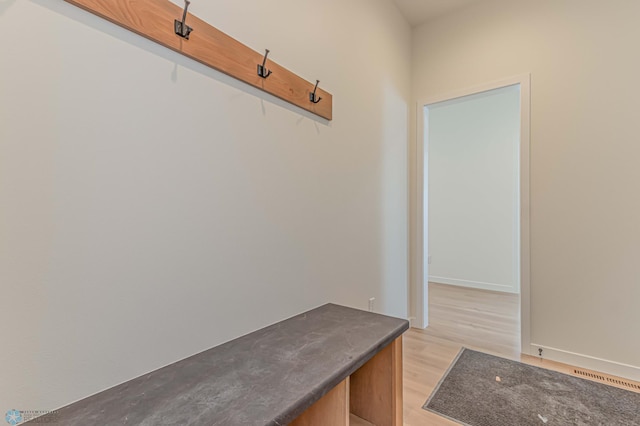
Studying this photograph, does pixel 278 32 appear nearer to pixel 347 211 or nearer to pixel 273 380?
pixel 347 211

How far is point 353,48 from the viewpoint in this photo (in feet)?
6.57

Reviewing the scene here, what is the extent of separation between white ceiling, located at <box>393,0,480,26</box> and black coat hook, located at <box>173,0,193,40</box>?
90.2 inches

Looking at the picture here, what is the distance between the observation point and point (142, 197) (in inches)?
36.3

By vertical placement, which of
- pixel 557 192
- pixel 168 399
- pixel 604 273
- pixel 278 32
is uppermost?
pixel 278 32

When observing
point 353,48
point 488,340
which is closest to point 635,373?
point 488,340

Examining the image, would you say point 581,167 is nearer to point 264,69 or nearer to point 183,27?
point 264,69

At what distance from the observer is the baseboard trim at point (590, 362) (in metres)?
1.95

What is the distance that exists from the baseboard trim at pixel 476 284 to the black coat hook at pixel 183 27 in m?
4.77

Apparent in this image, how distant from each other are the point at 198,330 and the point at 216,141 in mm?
727

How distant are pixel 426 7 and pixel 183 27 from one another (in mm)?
2570

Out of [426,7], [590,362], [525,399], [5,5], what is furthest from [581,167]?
[5,5]

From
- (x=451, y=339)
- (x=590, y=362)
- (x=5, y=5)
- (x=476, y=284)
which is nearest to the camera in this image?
(x=5, y=5)

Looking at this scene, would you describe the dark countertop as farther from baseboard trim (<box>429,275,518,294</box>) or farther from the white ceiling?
baseboard trim (<box>429,275,518,294</box>)

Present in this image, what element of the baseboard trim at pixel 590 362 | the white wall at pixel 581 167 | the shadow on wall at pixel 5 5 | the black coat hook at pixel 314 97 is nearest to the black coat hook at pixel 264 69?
the black coat hook at pixel 314 97
